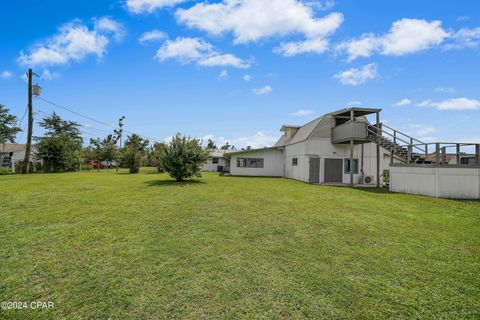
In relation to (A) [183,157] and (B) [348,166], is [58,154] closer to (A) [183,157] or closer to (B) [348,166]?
(A) [183,157]

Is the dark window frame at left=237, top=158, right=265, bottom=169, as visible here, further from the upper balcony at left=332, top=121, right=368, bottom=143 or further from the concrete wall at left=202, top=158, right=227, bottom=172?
the concrete wall at left=202, top=158, right=227, bottom=172

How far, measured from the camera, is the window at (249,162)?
25484 millimetres

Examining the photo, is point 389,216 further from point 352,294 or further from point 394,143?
point 394,143

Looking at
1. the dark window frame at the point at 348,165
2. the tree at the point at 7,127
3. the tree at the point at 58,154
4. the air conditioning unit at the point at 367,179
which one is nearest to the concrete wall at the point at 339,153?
the dark window frame at the point at 348,165

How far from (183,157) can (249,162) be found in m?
10.5

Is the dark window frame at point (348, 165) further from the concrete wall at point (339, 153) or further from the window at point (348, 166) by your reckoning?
the concrete wall at point (339, 153)

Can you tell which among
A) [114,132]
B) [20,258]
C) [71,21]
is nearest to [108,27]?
[71,21]

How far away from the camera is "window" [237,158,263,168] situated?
25.5 metres

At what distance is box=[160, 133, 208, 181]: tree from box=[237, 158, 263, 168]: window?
9372 millimetres

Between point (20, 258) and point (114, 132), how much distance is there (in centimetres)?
6067

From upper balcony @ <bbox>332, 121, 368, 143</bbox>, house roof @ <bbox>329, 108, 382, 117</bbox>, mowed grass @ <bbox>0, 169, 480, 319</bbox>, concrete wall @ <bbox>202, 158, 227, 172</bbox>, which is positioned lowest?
mowed grass @ <bbox>0, 169, 480, 319</bbox>

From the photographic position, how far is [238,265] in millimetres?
3924

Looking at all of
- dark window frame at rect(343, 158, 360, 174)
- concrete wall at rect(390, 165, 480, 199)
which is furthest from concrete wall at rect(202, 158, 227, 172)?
concrete wall at rect(390, 165, 480, 199)

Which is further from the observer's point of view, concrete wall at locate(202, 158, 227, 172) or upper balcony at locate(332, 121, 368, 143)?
concrete wall at locate(202, 158, 227, 172)
